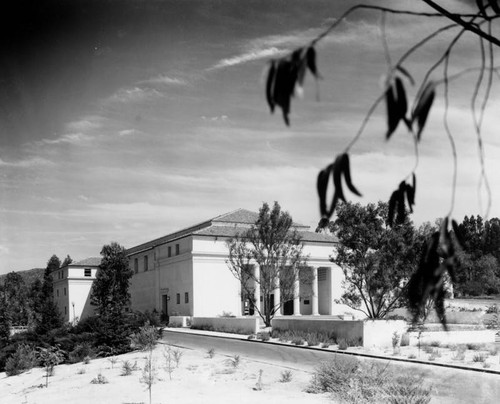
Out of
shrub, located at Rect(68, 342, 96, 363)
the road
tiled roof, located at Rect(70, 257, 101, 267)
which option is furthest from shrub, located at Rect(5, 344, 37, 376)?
tiled roof, located at Rect(70, 257, 101, 267)

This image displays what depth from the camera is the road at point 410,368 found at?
1301 cm

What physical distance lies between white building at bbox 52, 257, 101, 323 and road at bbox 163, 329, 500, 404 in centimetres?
4513

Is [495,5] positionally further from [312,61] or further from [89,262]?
[89,262]

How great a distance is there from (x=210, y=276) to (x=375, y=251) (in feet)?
88.5

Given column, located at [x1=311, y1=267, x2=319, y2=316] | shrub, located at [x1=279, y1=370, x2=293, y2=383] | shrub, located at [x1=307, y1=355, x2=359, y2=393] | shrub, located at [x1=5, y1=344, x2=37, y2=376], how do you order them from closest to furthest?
shrub, located at [x1=307, y1=355, x2=359, y2=393] < shrub, located at [x1=279, y1=370, x2=293, y2=383] < shrub, located at [x1=5, y1=344, x2=37, y2=376] < column, located at [x1=311, y1=267, x2=319, y2=316]

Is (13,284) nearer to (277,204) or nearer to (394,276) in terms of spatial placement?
(277,204)

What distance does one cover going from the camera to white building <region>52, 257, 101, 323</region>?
7062cm

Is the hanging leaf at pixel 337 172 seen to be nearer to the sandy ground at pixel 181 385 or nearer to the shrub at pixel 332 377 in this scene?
the sandy ground at pixel 181 385

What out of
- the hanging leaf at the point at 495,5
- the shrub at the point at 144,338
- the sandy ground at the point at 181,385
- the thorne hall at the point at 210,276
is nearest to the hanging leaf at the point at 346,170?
the hanging leaf at the point at 495,5

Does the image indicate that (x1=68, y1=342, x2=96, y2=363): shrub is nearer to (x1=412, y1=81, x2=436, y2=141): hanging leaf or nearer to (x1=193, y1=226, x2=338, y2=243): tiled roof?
(x1=193, y1=226, x2=338, y2=243): tiled roof

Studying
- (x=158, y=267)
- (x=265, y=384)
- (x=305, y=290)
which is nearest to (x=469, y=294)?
(x=305, y=290)

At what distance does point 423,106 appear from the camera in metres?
2.34

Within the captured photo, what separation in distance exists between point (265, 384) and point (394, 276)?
31.1 feet

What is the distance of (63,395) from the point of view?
1773 centimetres
